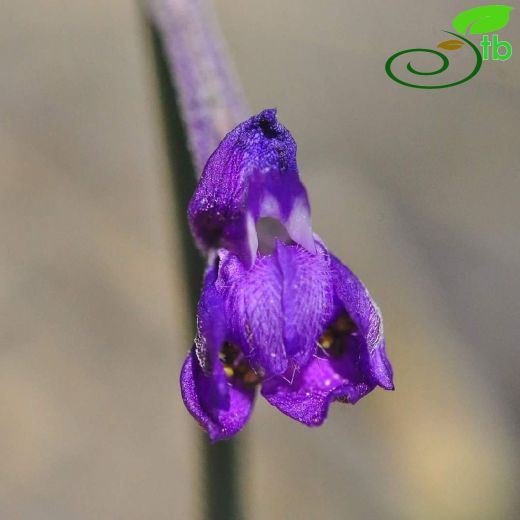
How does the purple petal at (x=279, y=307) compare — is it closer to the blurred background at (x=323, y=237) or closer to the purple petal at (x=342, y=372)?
the purple petal at (x=342, y=372)

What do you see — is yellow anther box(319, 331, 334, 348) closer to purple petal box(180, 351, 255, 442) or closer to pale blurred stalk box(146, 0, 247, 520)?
purple petal box(180, 351, 255, 442)

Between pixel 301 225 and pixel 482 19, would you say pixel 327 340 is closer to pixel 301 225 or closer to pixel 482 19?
pixel 301 225

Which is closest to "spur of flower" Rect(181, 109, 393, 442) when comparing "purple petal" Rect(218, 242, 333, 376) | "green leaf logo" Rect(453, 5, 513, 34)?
"purple petal" Rect(218, 242, 333, 376)

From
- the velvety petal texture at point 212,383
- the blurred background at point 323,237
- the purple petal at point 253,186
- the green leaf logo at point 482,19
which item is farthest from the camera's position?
the blurred background at point 323,237

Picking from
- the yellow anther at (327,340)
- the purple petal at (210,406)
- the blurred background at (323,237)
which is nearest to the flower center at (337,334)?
the yellow anther at (327,340)

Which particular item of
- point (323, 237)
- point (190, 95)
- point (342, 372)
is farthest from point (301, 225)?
point (323, 237)

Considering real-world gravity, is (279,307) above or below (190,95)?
below

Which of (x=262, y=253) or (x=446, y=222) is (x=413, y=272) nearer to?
(x=446, y=222)
